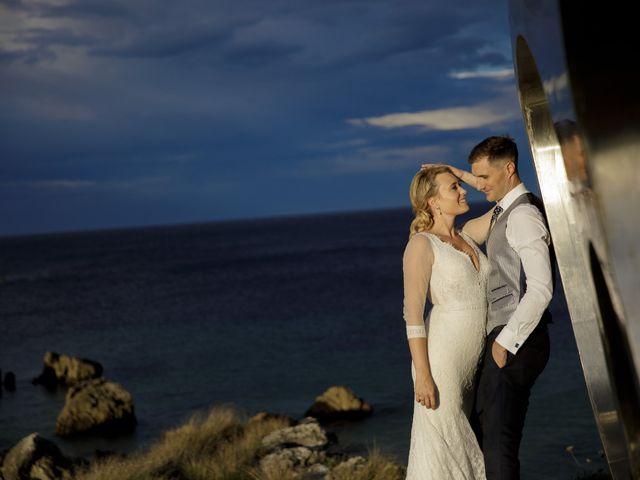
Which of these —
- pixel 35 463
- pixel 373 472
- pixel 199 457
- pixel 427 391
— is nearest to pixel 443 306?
pixel 427 391

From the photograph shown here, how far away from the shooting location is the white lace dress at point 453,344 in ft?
14.3

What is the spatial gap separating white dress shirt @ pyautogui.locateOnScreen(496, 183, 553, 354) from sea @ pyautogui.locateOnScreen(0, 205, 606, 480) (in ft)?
24.2

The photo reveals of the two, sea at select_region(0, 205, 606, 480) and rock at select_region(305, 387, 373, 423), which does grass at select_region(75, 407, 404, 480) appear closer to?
sea at select_region(0, 205, 606, 480)

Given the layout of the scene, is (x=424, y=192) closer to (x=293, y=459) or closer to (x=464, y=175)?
(x=464, y=175)

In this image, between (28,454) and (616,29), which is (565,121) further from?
(28,454)

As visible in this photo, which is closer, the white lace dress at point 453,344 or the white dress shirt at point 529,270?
the white dress shirt at point 529,270

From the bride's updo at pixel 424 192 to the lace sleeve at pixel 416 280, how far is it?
0.09 meters

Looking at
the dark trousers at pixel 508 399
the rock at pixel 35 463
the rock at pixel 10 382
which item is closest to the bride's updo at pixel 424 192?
the dark trousers at pixel 508 399

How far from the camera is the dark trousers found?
416cm

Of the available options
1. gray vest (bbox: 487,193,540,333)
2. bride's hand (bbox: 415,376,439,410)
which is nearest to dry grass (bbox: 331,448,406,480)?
bride's hand (bbox: 415,376,439,410)

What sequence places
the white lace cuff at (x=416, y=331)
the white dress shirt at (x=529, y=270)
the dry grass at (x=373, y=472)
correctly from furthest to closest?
the dry grass at (x=373, y=472)
the white lace cuff at (x=416, y=331)
the white dress shirt at (x=529, y=270)

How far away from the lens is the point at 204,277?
71.6 meters

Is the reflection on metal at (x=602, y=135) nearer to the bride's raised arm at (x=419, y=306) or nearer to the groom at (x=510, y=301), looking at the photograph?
the groom at (x=510, y=301)

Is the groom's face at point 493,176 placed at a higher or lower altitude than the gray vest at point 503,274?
higher
